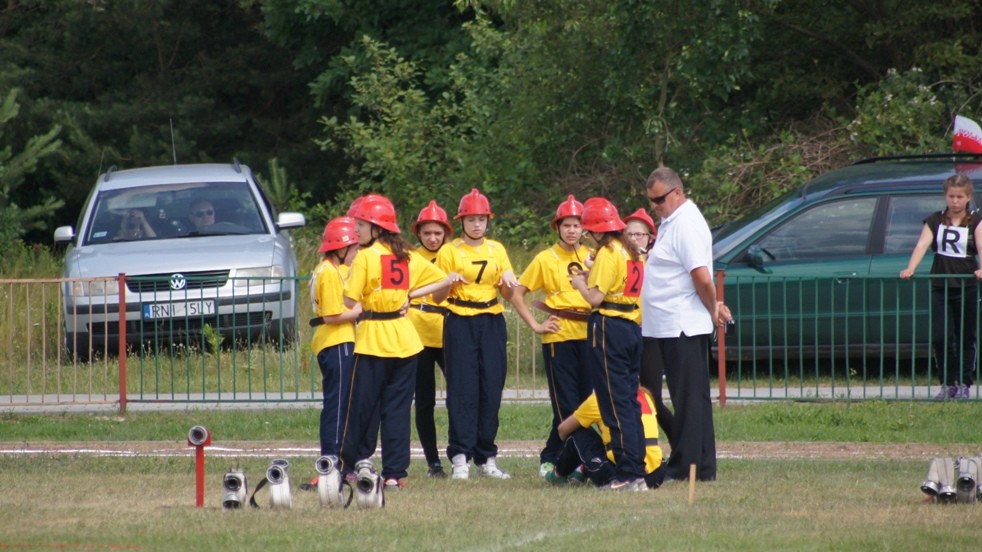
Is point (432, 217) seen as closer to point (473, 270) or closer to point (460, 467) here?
point (473, 270)

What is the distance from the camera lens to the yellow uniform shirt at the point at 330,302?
8.93 m

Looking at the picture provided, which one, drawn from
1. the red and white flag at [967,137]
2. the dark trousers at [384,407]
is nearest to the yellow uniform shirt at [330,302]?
the dark trousers at [384,407]

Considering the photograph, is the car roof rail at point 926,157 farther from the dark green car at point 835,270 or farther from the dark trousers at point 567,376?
the dark trousers at point 567,376

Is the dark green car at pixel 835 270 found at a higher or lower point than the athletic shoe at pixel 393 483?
higher

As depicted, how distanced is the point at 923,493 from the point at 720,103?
13031 millimetres

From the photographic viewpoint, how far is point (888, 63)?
20.5 meters

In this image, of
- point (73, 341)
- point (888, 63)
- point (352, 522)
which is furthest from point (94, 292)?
point (888, 63)

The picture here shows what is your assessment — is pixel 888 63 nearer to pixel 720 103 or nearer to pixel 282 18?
pixel 720 103

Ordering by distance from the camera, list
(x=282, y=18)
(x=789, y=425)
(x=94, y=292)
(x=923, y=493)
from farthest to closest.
Result: (x=282, y=18) < (x=94, y=292) < (x=789, y=425) < (x=923, y=493)

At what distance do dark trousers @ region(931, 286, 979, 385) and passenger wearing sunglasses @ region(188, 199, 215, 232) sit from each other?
6898 mm

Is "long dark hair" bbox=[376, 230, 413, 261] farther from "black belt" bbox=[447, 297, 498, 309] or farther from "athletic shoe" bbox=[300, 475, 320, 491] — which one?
"athletic shoe" bbox=[300, 475, 320, 491]

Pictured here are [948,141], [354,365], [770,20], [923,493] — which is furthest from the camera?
[770,20]

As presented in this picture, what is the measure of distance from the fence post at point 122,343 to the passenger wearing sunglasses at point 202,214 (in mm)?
2355

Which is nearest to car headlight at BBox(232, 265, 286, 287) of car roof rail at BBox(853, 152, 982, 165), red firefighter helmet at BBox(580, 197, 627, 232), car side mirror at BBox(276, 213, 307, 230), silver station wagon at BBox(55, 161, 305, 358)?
silver station wagon at BBox(55, 161, 305, 358)
